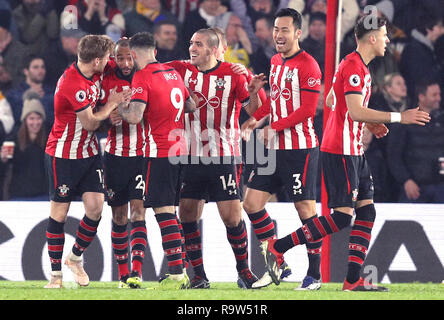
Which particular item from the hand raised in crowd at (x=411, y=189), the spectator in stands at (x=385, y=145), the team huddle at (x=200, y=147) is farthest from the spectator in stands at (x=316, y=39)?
the team huddle at (x=200, y=147)

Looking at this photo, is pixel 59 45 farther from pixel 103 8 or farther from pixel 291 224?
pixel 291 224

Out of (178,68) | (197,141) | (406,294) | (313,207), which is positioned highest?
(178,68)

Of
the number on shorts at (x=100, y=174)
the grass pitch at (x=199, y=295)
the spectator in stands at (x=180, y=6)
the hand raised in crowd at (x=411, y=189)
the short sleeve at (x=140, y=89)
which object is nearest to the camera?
the grass pitch at (x=199, y=295)

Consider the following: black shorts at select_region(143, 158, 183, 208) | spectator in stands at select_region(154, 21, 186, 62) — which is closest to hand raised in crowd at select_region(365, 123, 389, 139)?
black shorts at select_region(143, 158, 183, 208)

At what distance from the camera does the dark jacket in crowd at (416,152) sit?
947 centimetres

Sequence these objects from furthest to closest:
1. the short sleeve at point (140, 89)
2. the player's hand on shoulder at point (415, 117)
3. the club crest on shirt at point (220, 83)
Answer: the club crest on shirt at point (220, 83)
the short sleeve at point (140, 89)
the player's hand on shoulder at point (415, 117)

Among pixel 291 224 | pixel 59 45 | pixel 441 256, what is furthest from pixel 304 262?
pixel 59 45

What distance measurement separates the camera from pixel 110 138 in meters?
7.80

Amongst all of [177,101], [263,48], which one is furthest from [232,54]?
[177,101]

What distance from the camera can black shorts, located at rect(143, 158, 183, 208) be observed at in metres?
7.14

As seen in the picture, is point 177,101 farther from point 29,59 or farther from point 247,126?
point 29,59

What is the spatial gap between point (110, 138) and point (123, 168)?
0.86 ft

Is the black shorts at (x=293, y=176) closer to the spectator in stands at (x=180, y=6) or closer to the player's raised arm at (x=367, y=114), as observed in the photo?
the player's raised arm at (x=367, y=114)

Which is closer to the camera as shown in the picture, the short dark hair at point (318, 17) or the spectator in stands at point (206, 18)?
the short dark hair at point (318, 17)
